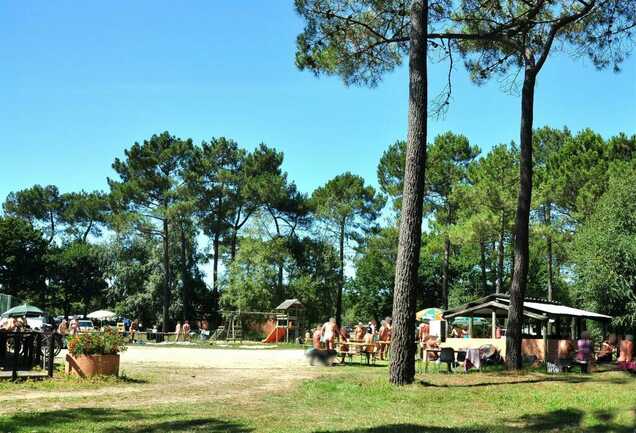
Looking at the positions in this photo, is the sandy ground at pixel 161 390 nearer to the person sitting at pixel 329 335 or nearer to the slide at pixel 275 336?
the person sitting at pixel 329 335

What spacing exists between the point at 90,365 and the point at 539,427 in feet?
24.7

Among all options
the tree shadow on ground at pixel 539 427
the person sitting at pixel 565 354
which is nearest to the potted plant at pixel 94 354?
the tree shadow on ground at pixel 539 427

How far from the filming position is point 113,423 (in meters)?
6.89

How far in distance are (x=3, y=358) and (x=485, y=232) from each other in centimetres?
2404

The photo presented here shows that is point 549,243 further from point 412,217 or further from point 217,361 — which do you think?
point 412,217

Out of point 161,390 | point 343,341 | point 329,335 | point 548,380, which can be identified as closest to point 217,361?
point 329,335

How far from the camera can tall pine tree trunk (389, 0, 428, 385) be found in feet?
33.8

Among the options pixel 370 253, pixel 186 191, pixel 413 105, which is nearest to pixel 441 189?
pixel 370 253

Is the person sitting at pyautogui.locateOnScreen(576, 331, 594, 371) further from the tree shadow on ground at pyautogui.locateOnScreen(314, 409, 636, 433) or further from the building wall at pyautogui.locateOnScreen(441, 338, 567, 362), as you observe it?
the tree shadow on ground at pyautogui.locateOnScreen(314, 409, 636, 433)

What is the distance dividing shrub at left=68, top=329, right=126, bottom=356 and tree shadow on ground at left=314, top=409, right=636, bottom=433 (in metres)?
6.19

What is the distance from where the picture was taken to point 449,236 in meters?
33.5

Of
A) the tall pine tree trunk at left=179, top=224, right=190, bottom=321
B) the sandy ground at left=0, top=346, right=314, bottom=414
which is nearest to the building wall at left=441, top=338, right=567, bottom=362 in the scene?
the sandy ground at left=0, top=346, right=314, bottom=414

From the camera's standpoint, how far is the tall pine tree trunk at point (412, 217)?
33.8 feet

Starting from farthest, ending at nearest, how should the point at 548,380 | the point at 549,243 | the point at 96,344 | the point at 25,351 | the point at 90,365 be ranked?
1. the point at 549,243
2. the point at 25,351
3. the point at 96,344
4. the point at 90,365
5. the point at 548,380
